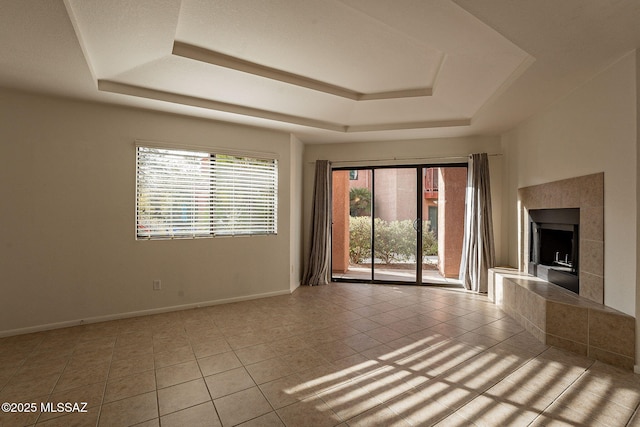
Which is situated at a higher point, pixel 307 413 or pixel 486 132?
pixel 486 132

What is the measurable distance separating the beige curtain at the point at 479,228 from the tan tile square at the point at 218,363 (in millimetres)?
3845

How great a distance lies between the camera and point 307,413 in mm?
1873

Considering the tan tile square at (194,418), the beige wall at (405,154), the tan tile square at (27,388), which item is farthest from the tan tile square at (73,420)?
the beige wall at (405,154)

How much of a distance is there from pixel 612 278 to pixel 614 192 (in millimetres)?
749

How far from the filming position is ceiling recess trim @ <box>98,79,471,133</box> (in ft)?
10.3

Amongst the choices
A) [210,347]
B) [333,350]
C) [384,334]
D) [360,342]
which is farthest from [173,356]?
[384,334]

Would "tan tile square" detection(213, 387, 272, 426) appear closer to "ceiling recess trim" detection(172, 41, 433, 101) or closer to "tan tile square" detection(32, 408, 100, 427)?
"tan tile square" detection(32, 408, 100, 427)

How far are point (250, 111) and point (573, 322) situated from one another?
4.10 metres

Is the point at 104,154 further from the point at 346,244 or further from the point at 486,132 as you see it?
the point at 486,132

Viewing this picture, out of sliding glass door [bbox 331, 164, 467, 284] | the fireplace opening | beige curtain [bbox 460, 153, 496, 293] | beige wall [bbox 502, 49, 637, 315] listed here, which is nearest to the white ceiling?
beige wall [bbox 502, 49, 637, 315]

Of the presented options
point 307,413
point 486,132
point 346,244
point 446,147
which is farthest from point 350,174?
point 307,413

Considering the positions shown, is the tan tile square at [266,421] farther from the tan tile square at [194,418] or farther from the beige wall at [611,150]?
the beige wall at [611,150]

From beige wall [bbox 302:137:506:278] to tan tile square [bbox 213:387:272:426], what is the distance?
341 centimetres

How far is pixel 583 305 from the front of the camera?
8.92ft
